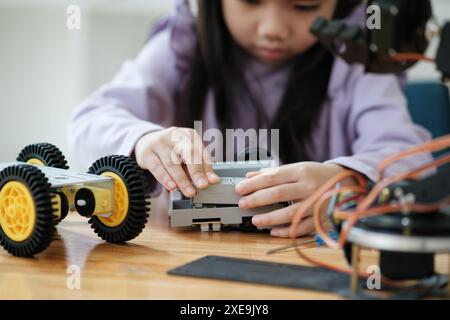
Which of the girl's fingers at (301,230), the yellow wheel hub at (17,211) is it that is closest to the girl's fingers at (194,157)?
the girl's fingers at (301,230)

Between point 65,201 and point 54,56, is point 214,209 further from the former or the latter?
point 54,56

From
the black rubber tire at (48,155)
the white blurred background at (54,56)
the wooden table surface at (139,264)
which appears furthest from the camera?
the white blurred background at (54,56)

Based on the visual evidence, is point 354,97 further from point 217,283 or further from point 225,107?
point 217,283

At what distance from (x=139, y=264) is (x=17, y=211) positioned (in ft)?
0.46

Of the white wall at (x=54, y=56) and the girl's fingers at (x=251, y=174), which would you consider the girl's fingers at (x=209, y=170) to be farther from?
the white wall at (x=54, y=56)

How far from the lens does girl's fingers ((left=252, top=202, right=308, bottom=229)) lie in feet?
2.48

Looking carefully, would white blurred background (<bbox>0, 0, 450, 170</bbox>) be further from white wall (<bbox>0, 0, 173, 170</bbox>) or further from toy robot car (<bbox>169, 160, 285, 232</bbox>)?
toy robot car (<bbox>169, 160, 285, 232</bbox>)

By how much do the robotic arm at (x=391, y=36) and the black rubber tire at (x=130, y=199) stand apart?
26 cm

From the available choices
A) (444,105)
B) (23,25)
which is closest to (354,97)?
(444,105)

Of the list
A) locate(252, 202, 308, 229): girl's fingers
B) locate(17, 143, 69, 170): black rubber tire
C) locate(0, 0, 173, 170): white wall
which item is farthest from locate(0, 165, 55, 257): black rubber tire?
locate(0, 0, 173, 170): white wall

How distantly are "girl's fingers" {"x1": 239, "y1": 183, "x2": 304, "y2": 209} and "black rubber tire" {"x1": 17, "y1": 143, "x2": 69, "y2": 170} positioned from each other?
245 mm

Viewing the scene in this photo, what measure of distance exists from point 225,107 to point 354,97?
0.94ft

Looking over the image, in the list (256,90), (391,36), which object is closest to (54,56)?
(256,90)

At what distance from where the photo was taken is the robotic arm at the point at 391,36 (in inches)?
20.8
